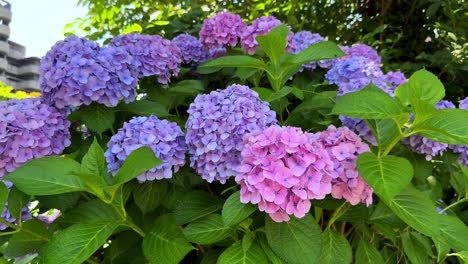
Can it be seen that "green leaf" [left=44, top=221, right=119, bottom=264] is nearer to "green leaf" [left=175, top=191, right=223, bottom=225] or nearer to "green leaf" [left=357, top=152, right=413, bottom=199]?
"green leaf" [left=175, top=191, right=223, bottom=225]

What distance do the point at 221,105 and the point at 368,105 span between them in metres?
0.26

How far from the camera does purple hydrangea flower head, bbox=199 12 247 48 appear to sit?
1.51 metres

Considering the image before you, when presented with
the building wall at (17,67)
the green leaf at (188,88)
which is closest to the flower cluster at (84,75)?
the green leaf at (188,88)

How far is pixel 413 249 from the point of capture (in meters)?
0.99

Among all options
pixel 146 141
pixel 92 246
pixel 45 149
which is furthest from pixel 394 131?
pixel 45 149

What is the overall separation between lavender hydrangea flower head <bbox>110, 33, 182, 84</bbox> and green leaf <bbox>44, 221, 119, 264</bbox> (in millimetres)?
461

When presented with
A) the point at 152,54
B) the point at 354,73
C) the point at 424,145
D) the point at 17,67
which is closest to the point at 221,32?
the point at 152,54

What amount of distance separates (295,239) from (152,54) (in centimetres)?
66

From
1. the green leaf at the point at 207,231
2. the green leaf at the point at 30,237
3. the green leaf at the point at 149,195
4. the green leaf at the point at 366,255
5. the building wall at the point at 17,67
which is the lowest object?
the building wall at the point at 17,67

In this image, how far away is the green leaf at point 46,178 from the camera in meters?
0.77

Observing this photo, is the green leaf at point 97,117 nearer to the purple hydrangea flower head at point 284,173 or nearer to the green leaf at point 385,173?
the purple hydrangea flower head at point 284,173

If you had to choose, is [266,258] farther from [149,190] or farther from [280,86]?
[280,86]

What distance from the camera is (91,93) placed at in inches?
39.7

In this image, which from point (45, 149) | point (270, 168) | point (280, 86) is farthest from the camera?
point (280, 86)
